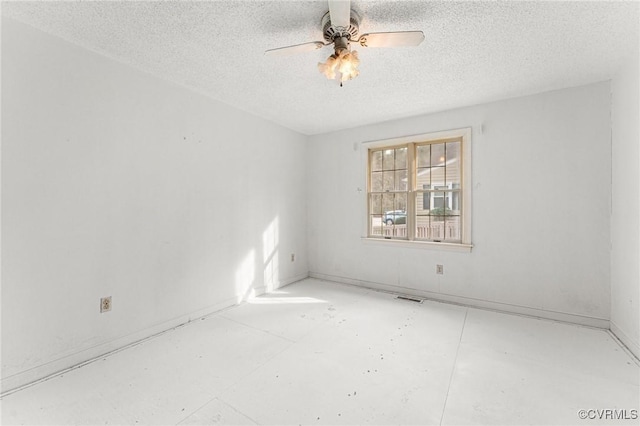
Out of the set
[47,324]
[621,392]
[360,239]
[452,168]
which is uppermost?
[452,168]

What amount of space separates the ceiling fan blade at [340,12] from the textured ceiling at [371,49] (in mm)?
158

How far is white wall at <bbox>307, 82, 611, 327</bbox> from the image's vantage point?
2855 millimetres

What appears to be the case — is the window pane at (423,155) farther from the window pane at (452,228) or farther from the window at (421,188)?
the window pane at (452,228)

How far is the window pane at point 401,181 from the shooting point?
4.11 metres

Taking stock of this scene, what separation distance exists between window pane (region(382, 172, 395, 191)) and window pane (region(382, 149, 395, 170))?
95 mm

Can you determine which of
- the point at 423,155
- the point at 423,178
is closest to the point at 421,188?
the point at 423,178

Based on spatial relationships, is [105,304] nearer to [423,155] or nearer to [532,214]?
[423,155]

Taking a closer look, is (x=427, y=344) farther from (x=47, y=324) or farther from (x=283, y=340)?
(x=47, y=324)

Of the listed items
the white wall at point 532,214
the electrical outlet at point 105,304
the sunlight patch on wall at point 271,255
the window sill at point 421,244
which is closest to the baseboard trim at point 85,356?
the electrical outlet at point 105,304

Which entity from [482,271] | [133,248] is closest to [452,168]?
[482,271]

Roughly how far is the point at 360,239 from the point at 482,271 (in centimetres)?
172

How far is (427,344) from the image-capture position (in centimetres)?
252

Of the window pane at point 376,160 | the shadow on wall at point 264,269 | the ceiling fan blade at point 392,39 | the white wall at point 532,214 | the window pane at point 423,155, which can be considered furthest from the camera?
the window pane at point 376,160

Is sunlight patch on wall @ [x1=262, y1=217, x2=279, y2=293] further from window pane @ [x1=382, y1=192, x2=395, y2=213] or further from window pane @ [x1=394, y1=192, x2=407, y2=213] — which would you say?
window pane @ [x1=394, y1=192, x2=407, y2=213]
